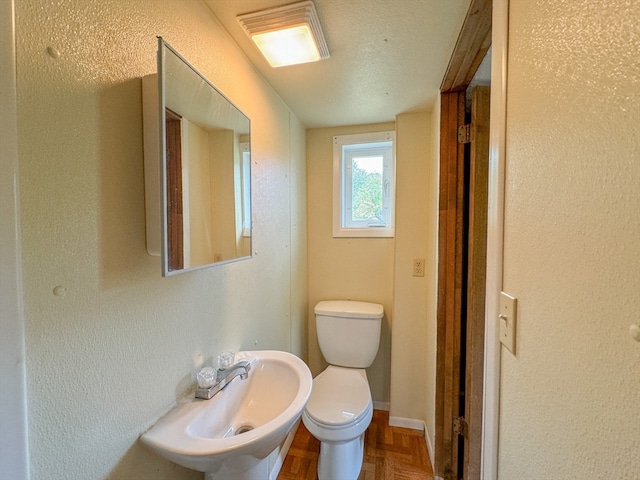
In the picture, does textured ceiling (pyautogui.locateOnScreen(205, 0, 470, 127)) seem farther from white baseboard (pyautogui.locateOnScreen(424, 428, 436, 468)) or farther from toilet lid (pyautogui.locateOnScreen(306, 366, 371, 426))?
white baseboard (pyautogui.locateOnScreen(424, 428, 436, 468))

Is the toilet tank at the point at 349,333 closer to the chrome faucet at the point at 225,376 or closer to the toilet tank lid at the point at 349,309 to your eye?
the toilet tank lid at the point at 349,309

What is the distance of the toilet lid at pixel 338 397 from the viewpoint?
139cm

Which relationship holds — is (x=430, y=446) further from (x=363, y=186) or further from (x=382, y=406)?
(x=363, y=186)

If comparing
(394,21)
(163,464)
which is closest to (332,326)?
(163,464)

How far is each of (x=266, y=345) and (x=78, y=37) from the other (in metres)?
1.30

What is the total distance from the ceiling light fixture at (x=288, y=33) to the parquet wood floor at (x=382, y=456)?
2119 mm

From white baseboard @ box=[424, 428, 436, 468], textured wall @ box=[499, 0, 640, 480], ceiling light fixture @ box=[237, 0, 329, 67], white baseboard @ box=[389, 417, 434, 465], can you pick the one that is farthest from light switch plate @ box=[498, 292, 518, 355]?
white baseboard @ box=[389, 417, 434, 465]

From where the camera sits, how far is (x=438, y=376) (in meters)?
1.52

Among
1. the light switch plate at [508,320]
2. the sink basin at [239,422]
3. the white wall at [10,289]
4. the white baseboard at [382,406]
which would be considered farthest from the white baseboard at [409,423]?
the white wall at [10,289]

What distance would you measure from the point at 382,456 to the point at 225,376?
4.26ft

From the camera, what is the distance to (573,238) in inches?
17.6

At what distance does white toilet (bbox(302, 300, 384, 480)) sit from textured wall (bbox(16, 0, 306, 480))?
2.39ft

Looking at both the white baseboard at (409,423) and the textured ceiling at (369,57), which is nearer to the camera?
the textured ceiling at (369,57)

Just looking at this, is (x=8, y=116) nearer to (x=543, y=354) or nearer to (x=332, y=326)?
A: (x=543, y=354)
